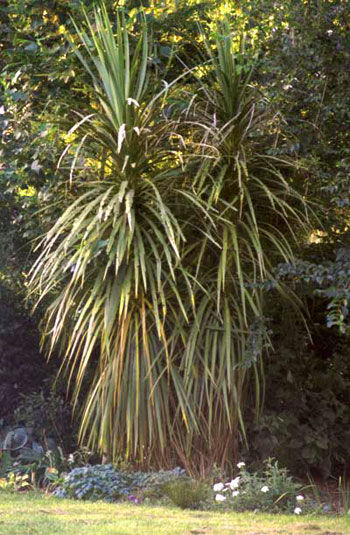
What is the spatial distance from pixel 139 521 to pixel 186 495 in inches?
30.7

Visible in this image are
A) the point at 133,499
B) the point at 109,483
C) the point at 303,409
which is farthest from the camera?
the point at 303,409

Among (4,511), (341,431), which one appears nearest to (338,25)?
(341,431)

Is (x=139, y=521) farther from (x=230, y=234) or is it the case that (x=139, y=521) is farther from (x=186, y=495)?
(x=230, y=234)

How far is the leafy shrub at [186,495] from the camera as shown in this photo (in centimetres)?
598

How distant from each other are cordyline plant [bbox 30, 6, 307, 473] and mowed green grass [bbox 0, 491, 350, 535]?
0.90 meters

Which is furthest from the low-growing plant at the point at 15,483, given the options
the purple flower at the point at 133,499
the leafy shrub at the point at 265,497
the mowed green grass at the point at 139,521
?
the leafy shrub at the point at 265,497

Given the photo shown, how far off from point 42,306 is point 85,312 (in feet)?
6.43

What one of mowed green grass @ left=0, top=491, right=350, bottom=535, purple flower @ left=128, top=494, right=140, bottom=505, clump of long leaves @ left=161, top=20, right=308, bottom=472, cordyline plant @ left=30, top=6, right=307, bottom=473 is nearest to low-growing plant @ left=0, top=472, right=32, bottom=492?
cordyline plant @ left=30, top=6, right=307, bottom=473

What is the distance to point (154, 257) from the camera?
Answer: 701 centimetres

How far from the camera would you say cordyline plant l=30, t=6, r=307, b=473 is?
21.6 ft

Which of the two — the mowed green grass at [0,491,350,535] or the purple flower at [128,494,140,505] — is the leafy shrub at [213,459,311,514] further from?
the purple flower at [128,494,140,505]

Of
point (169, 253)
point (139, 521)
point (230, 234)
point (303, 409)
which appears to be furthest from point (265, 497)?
point (230, 234)

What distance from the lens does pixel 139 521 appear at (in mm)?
5254

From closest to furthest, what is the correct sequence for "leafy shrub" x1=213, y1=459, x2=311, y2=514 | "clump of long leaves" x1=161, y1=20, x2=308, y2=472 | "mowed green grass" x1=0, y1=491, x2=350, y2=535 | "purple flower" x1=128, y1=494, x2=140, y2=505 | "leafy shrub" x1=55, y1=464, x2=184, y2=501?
"mowed green grass" x1=0, y1=491, x2=350, y2=535, "leafy shrub" x1=213, y1=459, x2=311, y2=514, "purple flower" x1=128, y1=494, x2=140, y2=505, "leafy shrub" x1=55, y1=464, x2=184, y2=501, "clump of long leaves" x1=161, y1=20, x2=308, y2=472
